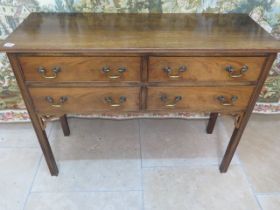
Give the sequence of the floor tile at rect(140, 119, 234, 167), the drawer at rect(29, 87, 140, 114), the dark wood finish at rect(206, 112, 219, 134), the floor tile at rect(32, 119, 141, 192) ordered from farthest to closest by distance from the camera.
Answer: the dark wood finish at rect(206, 112, 219, 134)
the floor tile at rect(140, 119, 234, 167)
the floor tile at rect(32, 119, 141, 192)
the drawer at rect(29, 87, 140, 114)

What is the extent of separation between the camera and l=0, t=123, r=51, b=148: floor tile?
5.34ft

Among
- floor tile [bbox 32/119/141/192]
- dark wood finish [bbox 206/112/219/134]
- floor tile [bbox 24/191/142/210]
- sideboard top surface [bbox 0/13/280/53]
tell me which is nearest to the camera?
sideboard top surface [bbox 0/13/280/53]

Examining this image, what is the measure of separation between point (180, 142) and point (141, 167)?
0.32 metres

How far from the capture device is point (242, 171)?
150cm

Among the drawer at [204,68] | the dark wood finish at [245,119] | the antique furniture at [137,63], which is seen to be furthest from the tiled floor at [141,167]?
the drawer at [204,68]

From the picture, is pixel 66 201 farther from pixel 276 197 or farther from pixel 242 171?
pixel 276 197

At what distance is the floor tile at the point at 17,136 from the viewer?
1.63m

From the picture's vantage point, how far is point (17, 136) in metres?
1.68

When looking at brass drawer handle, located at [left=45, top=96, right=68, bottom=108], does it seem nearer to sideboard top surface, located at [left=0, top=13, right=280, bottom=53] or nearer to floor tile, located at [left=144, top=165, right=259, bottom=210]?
sideboard top surface, located at [left=0, top=13, right=280, bottom=53]

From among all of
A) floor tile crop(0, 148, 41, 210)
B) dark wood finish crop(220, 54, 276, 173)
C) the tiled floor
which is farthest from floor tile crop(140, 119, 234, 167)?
floor tile crop(0, 148, 41, 210)

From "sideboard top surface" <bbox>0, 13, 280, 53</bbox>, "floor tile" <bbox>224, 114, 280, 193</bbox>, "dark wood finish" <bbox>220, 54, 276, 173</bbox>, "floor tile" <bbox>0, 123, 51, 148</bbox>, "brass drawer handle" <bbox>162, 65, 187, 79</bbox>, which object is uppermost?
"sideboard top surface" <bbox>0, 13, 280, 53</bbox>

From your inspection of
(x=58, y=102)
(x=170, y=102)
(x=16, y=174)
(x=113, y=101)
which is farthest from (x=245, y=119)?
(x=16, y=174)

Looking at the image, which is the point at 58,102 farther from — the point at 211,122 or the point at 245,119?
the point at 211,122

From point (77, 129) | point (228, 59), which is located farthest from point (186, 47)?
point (77, 129)
